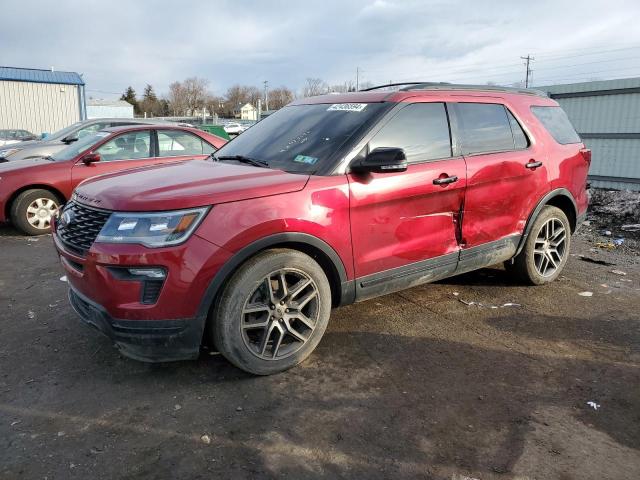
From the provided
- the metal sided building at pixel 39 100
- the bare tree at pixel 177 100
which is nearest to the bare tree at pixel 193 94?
the bare tree at pixel 177 100

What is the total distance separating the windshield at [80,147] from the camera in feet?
25.0

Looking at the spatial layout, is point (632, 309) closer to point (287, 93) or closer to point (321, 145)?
point (321, 145)

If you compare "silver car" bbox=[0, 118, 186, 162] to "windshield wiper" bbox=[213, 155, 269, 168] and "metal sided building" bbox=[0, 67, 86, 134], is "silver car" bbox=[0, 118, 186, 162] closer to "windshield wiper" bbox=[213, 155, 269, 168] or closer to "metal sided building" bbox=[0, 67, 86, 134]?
"windshield wiper" bbox=[213, 155, 269, 168]

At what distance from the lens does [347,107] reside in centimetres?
391

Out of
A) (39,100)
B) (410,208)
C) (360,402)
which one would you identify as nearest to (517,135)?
(410,208)

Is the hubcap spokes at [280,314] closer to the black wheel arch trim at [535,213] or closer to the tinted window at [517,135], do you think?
the black wheel arch trim at [535,213]

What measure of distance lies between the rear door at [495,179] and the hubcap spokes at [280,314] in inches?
59.4

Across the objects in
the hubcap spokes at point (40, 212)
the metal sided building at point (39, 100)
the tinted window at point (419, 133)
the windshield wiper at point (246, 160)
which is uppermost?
the metal sided building at point (39, 100)

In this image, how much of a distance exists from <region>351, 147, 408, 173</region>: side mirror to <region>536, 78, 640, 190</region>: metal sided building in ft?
32.7

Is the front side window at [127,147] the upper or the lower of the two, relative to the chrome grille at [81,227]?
upper

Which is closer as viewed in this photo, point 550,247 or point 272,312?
point 272,312

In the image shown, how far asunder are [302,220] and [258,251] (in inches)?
13.3

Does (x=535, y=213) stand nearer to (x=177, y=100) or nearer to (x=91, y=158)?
(x=91, y=158)

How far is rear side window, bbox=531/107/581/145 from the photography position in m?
4.89
